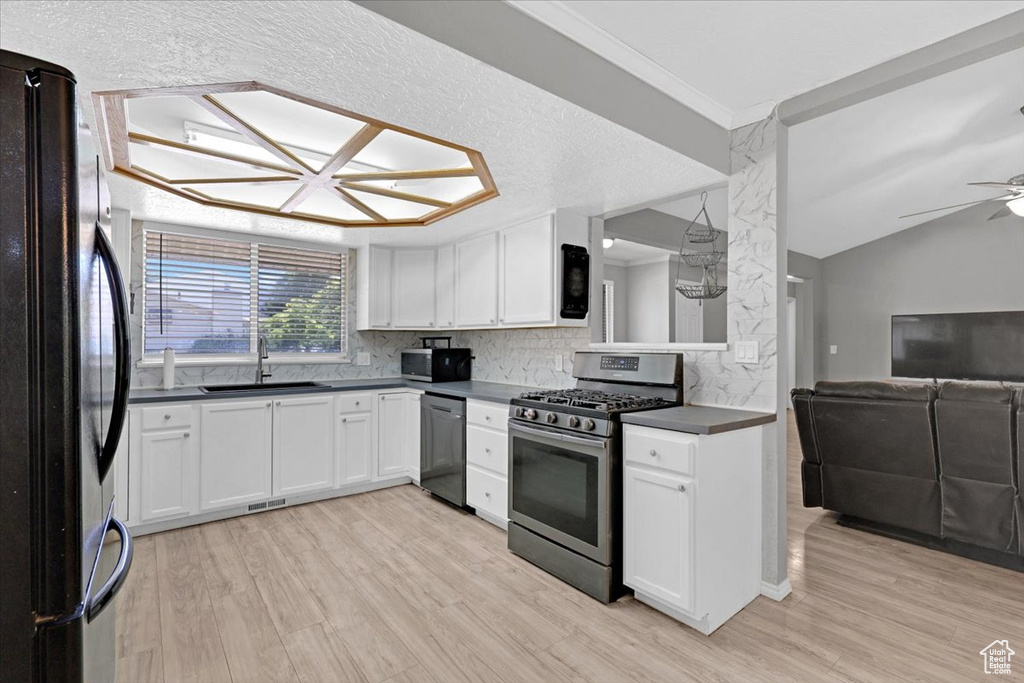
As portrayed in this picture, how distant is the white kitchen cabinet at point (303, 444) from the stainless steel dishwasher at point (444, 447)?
27.7 inches

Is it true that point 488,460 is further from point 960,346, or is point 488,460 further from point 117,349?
point 960,346

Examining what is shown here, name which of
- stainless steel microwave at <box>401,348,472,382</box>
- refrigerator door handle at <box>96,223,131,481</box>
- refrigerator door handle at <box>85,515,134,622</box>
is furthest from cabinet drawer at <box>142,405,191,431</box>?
refrigerator door handle at <box>96,223,131,481</box>

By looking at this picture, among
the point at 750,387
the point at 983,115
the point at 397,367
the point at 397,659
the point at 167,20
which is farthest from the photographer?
the point at 397,367

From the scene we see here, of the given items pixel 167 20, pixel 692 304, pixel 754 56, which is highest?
pixel 754 56

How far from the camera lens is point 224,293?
3984 mm

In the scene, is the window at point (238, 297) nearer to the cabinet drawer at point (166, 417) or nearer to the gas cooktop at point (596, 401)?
the cabinet drawer at point (166, 417)

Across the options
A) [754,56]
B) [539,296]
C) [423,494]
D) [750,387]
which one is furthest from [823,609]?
[423,494]

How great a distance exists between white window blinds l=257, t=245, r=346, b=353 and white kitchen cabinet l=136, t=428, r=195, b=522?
1.19 metres

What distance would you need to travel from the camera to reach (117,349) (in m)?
1.15

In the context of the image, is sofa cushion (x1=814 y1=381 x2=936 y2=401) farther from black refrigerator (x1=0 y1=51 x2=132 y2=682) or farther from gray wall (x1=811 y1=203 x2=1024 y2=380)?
gray wall (x1=811 y1=203 x2=1024 y2=380)

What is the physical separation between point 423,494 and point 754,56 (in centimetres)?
349

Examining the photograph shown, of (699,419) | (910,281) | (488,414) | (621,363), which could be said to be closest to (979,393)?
(699,419)

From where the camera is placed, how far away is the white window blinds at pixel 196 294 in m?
3.70

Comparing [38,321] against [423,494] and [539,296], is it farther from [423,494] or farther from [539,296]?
[423,494]
